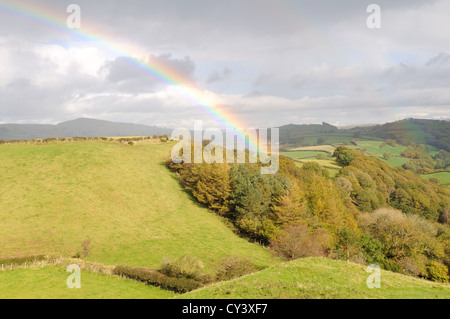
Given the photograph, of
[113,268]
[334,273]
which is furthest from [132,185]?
[334,273]

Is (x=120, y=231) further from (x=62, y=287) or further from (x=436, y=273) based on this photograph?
(x=436, y=273)

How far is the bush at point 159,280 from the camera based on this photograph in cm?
2655

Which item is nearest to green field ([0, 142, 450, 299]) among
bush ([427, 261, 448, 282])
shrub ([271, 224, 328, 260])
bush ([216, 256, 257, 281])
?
shrub ([271, 224, 328, 260])

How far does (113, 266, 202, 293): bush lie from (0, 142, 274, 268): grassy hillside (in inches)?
248

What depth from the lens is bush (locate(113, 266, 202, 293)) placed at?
26547mm

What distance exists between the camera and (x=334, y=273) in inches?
842

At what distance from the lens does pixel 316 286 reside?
18000mm

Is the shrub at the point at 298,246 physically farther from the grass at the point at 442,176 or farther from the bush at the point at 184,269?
the grass at the point at 442,176

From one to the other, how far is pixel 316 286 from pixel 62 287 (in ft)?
76.8

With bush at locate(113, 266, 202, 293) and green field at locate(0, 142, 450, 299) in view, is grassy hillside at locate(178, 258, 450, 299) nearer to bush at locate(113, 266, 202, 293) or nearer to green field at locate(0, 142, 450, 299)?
green field at locate(0, 142, 450, 299)
